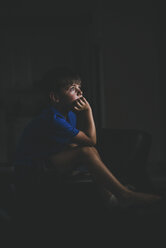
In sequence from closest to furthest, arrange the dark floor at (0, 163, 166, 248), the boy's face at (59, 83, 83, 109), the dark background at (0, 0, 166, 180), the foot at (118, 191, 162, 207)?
the dark floor at (0, 163, 166, 248) < the foot at (118, 191, 162, 207) < the boy's face at (59, 83, 83, 109) < the dark background at (0, 0, 166, 180)

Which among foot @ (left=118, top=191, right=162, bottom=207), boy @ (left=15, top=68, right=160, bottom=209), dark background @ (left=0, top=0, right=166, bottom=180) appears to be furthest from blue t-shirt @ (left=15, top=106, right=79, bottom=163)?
dark background @ (left=0, top=0, right=166, bottom=180)

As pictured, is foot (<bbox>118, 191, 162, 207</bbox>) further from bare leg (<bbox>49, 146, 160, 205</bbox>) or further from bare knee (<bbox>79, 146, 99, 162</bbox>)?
bare knee (<bbox>79, 146, 99, 162</bbox>)

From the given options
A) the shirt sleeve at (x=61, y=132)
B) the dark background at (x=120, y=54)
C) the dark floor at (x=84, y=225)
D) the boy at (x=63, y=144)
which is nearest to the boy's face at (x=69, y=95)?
the boy at (x=63, y=144)

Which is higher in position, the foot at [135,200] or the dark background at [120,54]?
the dark background at [120,54]

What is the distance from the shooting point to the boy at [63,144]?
1.36 meters

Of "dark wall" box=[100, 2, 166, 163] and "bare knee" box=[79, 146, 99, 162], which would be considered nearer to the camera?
"bare knee" box=[79, 146, 99, 162]

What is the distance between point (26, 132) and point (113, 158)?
492mm

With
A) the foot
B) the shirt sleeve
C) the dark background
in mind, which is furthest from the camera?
the dark background

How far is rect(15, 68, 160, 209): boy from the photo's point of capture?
1364 mm

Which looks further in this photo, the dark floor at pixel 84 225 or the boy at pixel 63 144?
the boy at pixel 63 144

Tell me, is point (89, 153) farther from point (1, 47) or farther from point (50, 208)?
point (1, 47)

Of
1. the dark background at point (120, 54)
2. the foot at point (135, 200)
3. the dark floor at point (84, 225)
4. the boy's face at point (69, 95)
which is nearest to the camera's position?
the dark floor at point (84, 225)

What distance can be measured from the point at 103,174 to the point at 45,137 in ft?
1.25

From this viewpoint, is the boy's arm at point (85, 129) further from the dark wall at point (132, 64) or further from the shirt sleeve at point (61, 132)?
the dark wall at point (132, 64)
